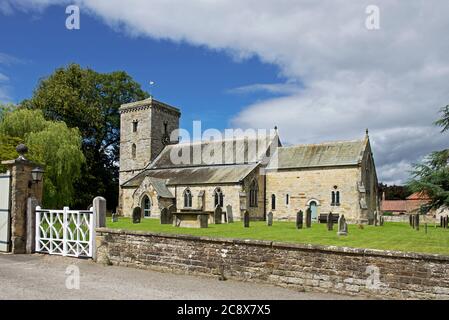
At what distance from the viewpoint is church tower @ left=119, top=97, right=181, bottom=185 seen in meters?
44.6

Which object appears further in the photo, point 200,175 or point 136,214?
point 200,175

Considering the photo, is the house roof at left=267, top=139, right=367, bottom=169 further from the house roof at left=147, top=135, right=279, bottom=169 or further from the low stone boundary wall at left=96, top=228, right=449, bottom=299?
the low stone boundary wall at left=96, top=228, right=449, bottom=299

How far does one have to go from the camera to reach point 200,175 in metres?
38.2

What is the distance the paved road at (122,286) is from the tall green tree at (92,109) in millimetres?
31221

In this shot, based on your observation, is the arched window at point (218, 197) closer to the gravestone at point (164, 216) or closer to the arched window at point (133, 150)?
the gravestone at point (164, 216)

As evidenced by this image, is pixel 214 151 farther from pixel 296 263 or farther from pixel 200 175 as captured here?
pixel 296 263

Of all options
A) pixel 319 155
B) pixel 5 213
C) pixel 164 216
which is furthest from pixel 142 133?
pixel 5 213

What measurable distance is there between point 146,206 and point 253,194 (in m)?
10.4

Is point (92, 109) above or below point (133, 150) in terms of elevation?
above

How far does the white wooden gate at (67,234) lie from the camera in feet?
35.2

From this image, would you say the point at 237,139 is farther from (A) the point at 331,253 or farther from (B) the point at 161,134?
(A) the point at 331,253
